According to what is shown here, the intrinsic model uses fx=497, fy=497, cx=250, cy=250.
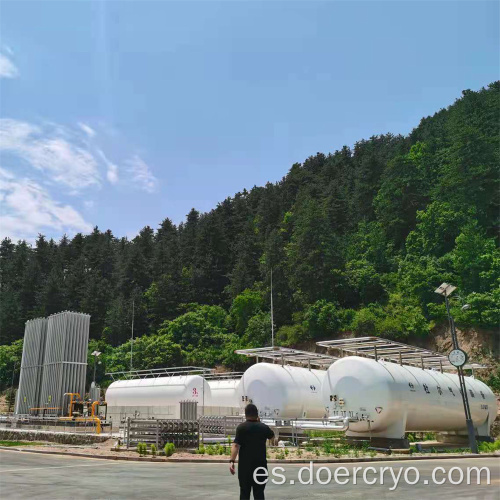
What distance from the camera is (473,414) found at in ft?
95.0

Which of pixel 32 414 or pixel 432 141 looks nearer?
pixel 32 414

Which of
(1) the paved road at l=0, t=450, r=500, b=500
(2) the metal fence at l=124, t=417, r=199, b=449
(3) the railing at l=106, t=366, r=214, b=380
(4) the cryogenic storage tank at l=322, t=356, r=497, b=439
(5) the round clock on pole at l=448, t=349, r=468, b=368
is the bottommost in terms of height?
(1) the paved road at l=0, t=450, r=500, b=500

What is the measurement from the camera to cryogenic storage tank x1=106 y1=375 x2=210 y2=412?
34312mm

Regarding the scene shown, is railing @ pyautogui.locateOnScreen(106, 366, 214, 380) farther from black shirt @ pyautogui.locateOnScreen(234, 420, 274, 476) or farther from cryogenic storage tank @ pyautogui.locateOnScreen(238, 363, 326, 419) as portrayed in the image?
black shirt @ pyautogui.locateOnScreen(234, 420, 274, 476)

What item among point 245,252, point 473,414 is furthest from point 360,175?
point 473,414

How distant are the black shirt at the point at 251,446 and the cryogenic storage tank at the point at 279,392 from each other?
19.9m

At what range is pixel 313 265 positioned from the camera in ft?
211

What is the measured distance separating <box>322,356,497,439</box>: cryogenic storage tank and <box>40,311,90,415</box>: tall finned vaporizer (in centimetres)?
2380

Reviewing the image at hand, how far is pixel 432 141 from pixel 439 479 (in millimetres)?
69345

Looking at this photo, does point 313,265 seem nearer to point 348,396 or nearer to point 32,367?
point 32,367

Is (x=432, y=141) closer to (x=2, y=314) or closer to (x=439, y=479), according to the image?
(x=439, y=479)

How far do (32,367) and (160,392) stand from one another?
1508 cm

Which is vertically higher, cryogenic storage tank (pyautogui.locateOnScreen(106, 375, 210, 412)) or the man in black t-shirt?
cryogenic storage tank (pyautogui.locateOnScreen(106, 375, 210, 412))

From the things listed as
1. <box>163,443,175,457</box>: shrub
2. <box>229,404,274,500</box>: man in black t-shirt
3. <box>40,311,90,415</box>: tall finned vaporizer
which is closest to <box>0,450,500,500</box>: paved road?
<box>163,443,175,457</box>: shrub
